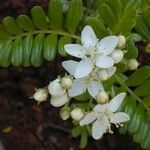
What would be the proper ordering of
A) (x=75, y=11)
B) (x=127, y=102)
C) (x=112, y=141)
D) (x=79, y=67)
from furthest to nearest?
(x=112, y=141)
(x=127, y=102)
(x=75, y=11)
(x=79, y=67)

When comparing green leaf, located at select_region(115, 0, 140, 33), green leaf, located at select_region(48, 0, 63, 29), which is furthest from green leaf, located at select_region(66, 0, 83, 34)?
green leaf, located at select_region(115, 0, 140, 33)

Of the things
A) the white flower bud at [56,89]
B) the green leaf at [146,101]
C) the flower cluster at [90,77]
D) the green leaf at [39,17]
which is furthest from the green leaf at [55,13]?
the green leaf at [146,101]

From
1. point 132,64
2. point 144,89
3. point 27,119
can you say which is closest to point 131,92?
point 144,89

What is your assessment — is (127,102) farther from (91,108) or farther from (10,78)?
(10,78)

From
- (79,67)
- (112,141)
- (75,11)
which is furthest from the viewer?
(112,141)

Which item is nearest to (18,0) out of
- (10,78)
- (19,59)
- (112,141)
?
(10,78)

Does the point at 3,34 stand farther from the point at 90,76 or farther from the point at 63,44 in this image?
the point at 90,76
